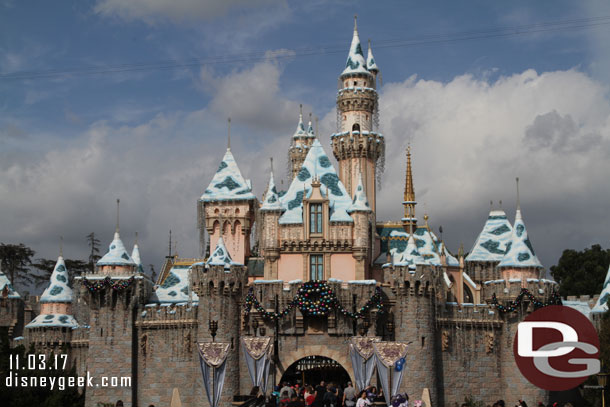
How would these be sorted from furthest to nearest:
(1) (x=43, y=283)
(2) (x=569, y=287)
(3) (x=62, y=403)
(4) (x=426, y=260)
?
(1) (x=43, y=283) → (2) (x=569, y=287) → (4) (x=426, y=260) → (3) (x=62, y=403)

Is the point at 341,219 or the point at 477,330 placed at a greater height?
the point at 341,219

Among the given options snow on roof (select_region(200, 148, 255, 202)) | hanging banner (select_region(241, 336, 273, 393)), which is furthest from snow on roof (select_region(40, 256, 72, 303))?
hanging banner (select_region(241, 336, 273, 393))

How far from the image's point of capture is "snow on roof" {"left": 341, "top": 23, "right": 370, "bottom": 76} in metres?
59.2

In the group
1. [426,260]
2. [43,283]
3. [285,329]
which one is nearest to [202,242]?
[285,329]

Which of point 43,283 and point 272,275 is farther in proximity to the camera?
point 43,283

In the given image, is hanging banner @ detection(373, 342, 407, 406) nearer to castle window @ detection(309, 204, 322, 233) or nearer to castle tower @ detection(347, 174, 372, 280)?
castle tower @ detection(347, 174, 372, 280)

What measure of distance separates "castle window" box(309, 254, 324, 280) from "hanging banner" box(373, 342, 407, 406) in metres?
7.54

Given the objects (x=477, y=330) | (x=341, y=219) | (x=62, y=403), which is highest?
(x=341, y=219)

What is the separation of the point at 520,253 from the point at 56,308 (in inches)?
1110

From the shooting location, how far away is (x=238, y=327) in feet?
158

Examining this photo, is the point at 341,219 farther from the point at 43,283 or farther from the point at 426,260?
the point at 43,283

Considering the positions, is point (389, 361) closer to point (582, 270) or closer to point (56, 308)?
point (56, 308)

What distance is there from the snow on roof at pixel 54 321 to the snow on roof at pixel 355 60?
23.4 meters

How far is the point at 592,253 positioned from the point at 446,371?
3372cm
